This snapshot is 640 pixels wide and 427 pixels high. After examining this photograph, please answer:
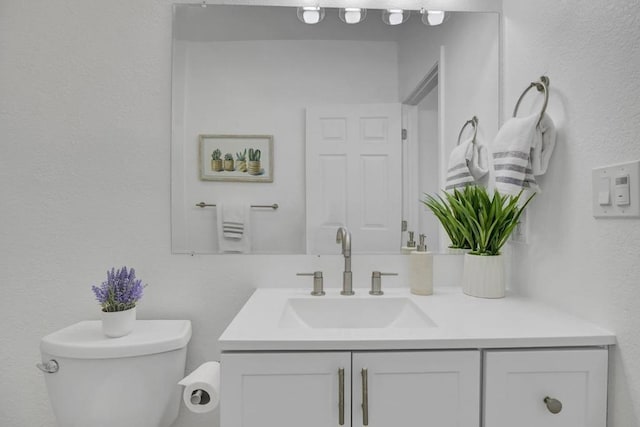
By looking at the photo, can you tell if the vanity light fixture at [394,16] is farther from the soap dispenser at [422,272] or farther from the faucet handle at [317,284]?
the faucet handle at [317,284]

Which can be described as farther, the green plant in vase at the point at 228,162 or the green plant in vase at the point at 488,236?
the green plant in vase at the point at 228,162

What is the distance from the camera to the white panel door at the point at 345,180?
56.1 inches

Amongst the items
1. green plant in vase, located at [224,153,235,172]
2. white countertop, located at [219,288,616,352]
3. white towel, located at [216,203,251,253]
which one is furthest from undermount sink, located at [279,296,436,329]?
green plant in vase, located at [224,153,235,172]

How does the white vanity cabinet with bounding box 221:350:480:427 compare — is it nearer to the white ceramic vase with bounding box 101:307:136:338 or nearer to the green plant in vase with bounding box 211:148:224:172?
the white ceramic vase with bounding box 101:307:136:338

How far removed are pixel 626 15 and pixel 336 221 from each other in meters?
0.98

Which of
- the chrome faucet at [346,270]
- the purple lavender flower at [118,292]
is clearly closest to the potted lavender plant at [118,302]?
the purple lavender flower at [118,292]

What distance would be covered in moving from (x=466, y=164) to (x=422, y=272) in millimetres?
452

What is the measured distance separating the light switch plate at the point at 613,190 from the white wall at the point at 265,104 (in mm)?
Answer: 739

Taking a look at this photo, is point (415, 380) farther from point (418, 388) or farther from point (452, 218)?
point (452, 218)

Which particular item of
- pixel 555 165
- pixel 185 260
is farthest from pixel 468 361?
pixel 185 260

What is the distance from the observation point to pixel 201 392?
3.26 ft

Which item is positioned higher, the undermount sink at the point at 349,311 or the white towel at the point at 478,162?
the white towel at the point at 478,162

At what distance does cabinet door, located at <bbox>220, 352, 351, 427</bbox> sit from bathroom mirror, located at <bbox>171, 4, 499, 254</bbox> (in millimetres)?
593

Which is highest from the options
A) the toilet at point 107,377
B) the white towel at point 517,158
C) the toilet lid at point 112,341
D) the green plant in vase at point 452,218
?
the white towel at point 517,158
